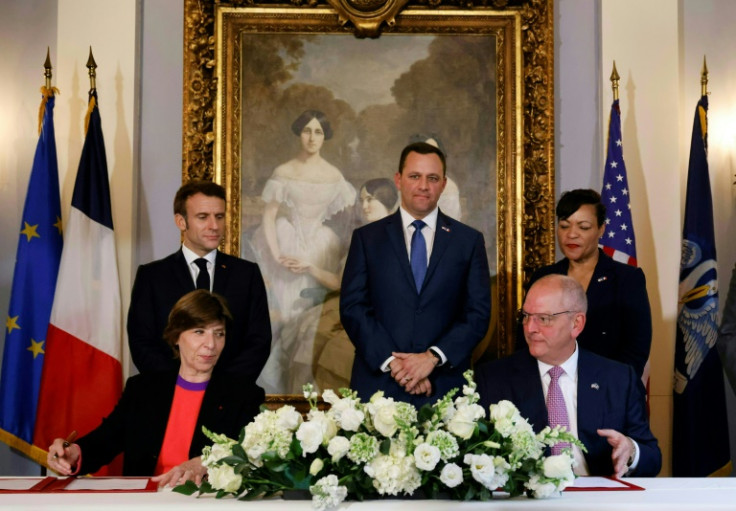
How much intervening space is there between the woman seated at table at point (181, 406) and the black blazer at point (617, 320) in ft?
5.60

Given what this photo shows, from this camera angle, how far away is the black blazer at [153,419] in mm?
3395

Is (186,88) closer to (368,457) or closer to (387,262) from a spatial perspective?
(387,262)

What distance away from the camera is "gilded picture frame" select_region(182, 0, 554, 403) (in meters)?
5.59

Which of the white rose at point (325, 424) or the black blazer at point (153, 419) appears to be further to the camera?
the black blazer at point (153, 419)

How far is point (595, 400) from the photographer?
3.31m

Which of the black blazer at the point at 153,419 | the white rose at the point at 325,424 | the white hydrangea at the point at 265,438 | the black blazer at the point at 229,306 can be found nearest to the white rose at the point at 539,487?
the white rose at the point at 325,424

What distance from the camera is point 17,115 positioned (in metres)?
5.72

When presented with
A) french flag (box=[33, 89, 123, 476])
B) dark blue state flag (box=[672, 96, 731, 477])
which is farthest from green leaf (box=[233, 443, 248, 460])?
dark blue state flag (box=[672, 96, 731, 477])

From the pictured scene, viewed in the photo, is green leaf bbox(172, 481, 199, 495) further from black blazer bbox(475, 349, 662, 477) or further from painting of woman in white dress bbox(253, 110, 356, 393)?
painting of woman in white dress bbox(253, 110, 356, 393)

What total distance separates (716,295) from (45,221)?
12.0ft

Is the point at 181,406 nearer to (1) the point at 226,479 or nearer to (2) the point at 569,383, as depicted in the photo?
(1) the point at 226,479

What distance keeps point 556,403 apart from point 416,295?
1141 millimetres

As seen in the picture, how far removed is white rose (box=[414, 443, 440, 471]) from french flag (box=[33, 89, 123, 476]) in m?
3.26

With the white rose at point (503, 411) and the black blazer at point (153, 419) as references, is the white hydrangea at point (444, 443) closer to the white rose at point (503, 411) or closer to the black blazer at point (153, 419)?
the white rose at point (503, 411)
